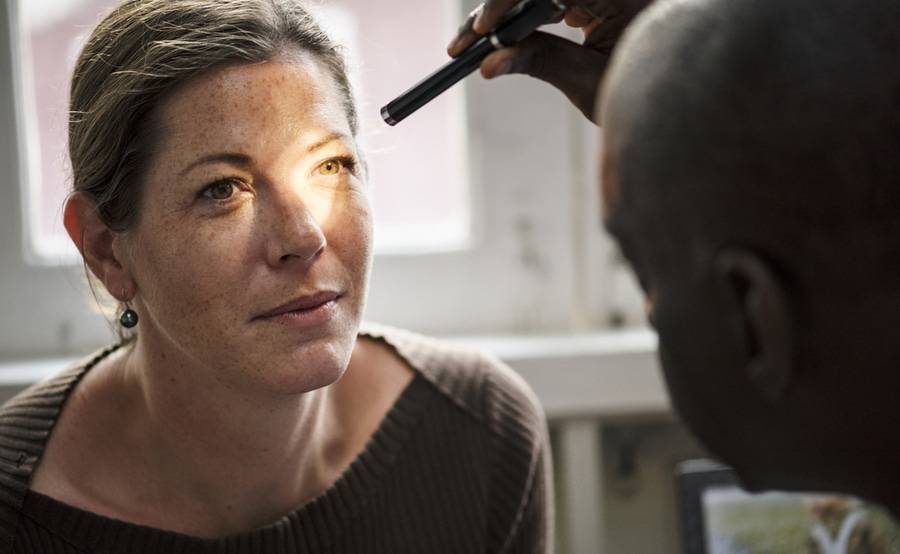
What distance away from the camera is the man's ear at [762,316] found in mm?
541

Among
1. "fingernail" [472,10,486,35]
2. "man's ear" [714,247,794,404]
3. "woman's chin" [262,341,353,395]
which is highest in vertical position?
"fingernail" [472,10,486,35]

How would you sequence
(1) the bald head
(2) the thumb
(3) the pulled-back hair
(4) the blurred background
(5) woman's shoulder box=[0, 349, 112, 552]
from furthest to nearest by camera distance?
(4) the blurred background → (5) woman's shoulder box=[0, 349, 112, 552] → (3) the pulled-back hair → (2) the thumb → (1) the bald head

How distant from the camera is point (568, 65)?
0.97 meters

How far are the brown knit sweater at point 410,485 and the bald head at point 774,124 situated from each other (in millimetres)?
797

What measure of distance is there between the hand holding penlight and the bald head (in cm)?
28

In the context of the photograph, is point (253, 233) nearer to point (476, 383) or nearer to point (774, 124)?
point (476, 383)

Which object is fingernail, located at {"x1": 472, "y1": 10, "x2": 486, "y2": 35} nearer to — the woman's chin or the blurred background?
the woman's chin

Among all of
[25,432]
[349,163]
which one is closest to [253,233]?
[349,163]

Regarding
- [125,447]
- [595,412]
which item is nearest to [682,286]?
[125,447]

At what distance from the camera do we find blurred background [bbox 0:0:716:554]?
5.69 feet

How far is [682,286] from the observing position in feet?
1.88

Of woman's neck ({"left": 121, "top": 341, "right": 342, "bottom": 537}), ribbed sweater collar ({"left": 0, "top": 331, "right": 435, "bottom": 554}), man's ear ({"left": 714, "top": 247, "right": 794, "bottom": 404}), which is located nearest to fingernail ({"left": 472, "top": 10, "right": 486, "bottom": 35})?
man's ear ({"left": 714, "top": 247, "right": 794, "bottom": 404})

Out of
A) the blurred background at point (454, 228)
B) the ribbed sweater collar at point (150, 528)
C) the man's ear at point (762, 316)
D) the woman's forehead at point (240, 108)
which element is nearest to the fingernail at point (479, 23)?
the woman's forehead at point (240, 108)

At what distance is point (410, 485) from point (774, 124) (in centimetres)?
90
